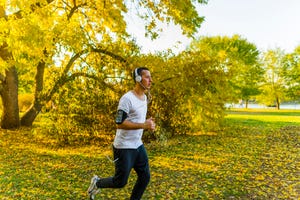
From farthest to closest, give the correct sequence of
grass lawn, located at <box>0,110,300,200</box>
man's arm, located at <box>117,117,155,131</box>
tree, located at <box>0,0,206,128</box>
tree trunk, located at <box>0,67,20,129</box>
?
tree trunk, located at <box>0,67,20,129</box> < tree, located at <box>0,0,206,128</box> < grass lawn, located at <box>0,110,300,200</box> < man's arm, located at <box>117,117,155,131</box>

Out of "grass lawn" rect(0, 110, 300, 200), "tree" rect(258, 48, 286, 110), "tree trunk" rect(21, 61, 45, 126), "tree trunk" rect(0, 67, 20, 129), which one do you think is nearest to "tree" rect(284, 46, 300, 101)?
"tree" rect(258, 48, 286, 110)

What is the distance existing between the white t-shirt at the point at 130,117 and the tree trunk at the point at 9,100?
1176 cm

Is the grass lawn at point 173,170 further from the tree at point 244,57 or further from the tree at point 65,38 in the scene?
the tree at point 244,57

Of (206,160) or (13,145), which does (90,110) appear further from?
(206,160)

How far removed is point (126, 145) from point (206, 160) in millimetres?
4952

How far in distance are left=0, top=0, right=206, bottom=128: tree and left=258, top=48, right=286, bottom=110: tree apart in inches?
1413

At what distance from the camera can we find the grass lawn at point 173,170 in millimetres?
5438

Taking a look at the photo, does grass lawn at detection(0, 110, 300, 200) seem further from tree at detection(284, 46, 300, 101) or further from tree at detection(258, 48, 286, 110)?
tree at detection(284, 46, 300, 101)

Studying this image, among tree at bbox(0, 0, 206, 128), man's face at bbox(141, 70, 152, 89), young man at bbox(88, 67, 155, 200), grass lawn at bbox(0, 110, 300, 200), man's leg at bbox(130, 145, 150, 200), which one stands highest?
tree at bbox(0, 0, 206, 128)

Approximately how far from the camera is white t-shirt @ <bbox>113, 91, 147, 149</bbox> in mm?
3766

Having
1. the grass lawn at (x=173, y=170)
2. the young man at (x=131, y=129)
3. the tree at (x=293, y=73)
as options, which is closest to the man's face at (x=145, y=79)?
the young man at (x=131, y=129)

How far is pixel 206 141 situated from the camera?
12.0 meters

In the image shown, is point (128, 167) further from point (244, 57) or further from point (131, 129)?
point (244, 57)

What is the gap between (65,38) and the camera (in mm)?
9133
